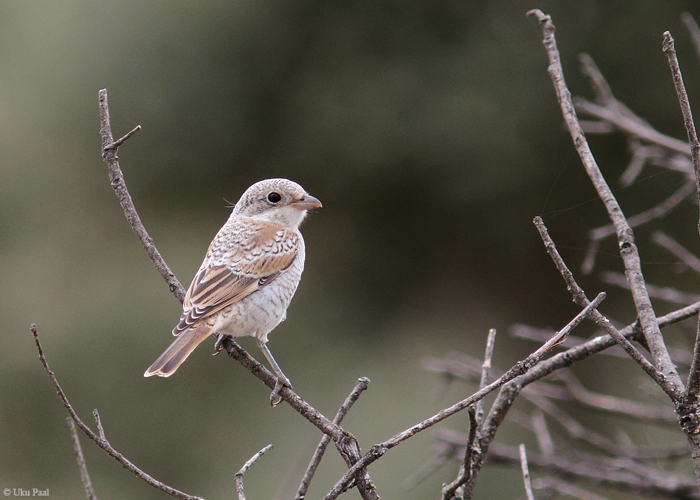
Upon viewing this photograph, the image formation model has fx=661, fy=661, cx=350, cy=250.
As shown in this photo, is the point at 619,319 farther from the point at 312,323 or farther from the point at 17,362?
the point at 17,362

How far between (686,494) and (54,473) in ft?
16.2

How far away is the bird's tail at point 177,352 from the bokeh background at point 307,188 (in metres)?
2.63

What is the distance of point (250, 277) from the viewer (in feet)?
9.37

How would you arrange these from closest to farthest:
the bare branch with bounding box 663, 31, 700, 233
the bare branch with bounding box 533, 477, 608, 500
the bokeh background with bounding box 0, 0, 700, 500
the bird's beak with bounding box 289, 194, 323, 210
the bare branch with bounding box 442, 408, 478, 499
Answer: the bare branch with bounding box 663, 31, 700, 233 → the bare branch with bounding box 442, 408, 478, 499 → the bare branch with bounding box 533, 477, 608, 500 → the bird's beak with bounding box 289, 194, 323, 210 → the bokeh background with bounding box 0, 0, 700, 500

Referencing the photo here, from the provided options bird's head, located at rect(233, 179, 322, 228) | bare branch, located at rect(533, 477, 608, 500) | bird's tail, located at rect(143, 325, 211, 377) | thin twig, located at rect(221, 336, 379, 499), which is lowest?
bare branch, located at rect(533, 477, 608, 500)

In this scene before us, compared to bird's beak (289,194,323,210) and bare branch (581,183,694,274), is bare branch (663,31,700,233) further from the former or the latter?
bird's beak (289,194,323,210)

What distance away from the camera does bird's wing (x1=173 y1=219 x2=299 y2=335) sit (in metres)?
2.55

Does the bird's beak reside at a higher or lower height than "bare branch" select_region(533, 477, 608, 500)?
higher

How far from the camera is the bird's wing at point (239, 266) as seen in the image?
101 inches

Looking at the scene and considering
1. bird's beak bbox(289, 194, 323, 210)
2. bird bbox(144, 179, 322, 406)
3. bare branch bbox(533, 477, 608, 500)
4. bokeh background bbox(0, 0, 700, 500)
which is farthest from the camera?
bokeh background bbox(0, 0, 700, 500)

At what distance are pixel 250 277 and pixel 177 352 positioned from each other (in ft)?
1.83

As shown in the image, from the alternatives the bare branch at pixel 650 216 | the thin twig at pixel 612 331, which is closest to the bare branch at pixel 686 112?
the thin twig at pixel 612 331

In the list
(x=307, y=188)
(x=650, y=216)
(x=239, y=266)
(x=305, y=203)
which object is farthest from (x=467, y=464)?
(x=307, y=188)

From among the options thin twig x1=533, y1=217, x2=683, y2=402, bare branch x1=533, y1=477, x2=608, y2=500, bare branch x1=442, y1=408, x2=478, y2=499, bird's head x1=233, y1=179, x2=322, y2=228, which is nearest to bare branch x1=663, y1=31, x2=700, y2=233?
thin twig x1=533, y1=217, x2=683, y2=402
